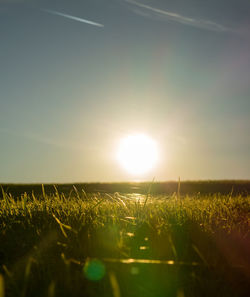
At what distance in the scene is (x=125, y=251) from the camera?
2.41 meters

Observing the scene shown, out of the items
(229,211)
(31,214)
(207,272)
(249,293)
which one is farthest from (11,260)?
(229,211)

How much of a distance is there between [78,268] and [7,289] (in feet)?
1.51

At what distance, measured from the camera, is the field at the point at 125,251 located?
1.94m

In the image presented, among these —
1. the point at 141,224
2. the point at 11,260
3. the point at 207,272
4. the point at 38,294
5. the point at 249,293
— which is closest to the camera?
the point at 38,294

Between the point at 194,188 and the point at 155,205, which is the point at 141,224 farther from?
the point at 194,188

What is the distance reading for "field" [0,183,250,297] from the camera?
6.36 ft

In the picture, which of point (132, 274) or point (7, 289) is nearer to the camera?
point (7, 289)

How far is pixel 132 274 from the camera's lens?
2.05 m

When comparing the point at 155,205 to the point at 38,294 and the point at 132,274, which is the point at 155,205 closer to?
the point at 132,274

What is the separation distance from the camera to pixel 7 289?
1905 mm

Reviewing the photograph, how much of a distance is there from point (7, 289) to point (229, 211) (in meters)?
2.68

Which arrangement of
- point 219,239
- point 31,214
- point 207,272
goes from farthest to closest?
point 31,214 → point 219,239 → point 207,272

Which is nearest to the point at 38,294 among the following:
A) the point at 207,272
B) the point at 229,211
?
the point at 207,272

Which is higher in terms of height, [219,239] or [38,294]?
[219,239]
